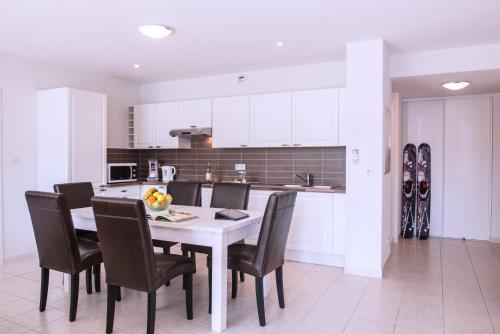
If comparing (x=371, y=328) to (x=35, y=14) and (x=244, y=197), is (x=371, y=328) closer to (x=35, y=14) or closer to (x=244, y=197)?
(x=244, y=197)

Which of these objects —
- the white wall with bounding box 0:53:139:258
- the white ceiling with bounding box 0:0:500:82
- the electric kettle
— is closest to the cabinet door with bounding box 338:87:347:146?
the white ceiling with bounding box 0:0:500:82

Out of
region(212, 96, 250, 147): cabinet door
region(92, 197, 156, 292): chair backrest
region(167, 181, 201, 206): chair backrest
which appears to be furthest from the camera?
region(212, 96, 250, 147): cabinet door

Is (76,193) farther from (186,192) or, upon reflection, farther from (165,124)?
(165,124)

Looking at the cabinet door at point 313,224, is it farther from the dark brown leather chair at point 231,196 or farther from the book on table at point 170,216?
the book on table at point 170,216

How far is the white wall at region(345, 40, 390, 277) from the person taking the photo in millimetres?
3783

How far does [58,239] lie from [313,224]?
2.63 meters

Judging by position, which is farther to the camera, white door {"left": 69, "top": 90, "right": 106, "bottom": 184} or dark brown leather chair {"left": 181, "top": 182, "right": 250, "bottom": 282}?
white door {"left": 69, "top": 90, "right": 106, "bottom": 184}

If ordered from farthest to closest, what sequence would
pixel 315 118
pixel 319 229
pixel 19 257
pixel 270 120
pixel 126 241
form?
pixel 270 120
pixel 315 118
pixel 19 257
pixel 319 229
pixel 126 241

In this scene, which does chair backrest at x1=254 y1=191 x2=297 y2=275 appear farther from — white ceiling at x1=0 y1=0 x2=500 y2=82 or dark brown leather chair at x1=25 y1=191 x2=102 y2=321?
white ceiling at x1=0 y1=0 x2=500 y2=82

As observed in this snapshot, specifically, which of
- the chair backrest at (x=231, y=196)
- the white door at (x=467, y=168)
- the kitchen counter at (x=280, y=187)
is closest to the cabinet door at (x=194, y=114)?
the kitchen counter at (x=280, y=187)

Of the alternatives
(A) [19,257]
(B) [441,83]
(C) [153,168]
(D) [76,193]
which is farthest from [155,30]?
(B) [441,83]

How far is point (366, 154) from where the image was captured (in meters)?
3.85

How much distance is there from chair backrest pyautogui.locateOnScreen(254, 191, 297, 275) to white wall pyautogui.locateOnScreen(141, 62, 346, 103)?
7.62 feet

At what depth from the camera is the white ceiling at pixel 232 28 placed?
2.92 metres
